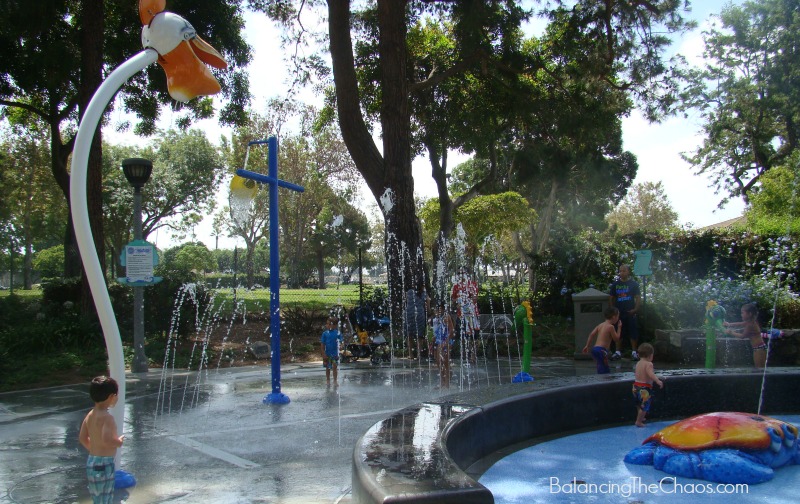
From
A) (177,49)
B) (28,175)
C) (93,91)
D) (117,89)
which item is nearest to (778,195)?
(93,91)

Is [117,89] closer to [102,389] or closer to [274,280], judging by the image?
[102,389]

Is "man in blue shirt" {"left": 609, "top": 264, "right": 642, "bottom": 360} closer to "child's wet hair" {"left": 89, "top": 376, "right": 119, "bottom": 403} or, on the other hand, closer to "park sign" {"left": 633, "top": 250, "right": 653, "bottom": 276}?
"park sign" {"left": 633, "top": 250, "right": 653, "bottom": 276}

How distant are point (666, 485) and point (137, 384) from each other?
304 inches

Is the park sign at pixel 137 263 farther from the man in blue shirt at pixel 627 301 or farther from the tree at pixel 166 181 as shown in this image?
the tree at pixel 166 181

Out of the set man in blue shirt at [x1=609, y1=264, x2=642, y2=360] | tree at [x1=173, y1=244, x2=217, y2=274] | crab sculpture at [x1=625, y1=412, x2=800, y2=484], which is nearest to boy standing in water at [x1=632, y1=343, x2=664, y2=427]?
crab sculpture at [x1=625, y1=412, x2=800, y2=484]

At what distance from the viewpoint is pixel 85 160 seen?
4.11 m

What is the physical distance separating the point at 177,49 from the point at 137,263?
670 cm

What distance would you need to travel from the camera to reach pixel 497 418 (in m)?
4.99

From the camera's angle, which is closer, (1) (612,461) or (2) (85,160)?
(2) (85,160)

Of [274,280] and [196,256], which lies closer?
[274,280]

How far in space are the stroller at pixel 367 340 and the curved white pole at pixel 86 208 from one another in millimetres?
7325

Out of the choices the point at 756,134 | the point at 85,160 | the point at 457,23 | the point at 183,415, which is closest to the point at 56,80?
the point at 457,23

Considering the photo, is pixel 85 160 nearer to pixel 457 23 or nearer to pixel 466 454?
pixel 466 454

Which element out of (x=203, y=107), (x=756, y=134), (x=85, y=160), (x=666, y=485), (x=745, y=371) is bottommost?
(x=666, y=485)
